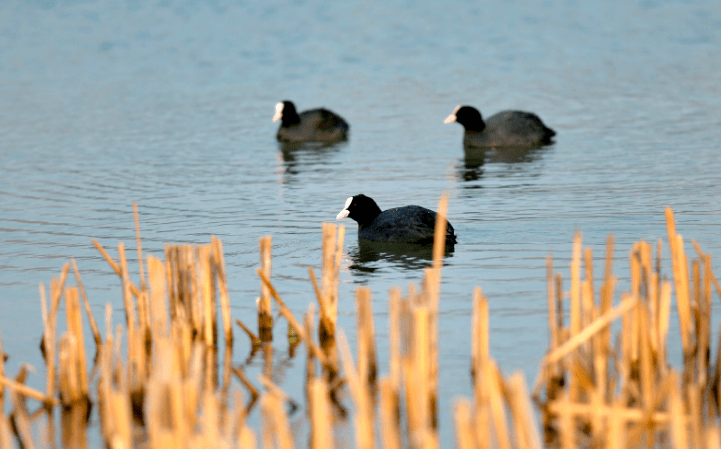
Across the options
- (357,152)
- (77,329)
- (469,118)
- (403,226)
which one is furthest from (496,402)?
(469,118)

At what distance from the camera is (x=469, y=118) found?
15477mm

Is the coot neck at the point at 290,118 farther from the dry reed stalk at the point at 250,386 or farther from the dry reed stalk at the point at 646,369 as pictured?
the dry reed stalk at the point at 646,369

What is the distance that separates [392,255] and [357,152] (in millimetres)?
6236

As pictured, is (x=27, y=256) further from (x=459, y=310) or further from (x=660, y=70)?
A: (x=660, y=70)

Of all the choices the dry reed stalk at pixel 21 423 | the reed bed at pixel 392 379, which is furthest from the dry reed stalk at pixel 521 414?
the dry reed stalk at pixel 21 423

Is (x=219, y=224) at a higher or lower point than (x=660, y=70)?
lower

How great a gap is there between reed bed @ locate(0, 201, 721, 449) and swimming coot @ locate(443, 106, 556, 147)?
31.2ft

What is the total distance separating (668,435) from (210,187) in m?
8.53

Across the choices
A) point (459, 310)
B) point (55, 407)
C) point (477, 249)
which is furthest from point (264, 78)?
point (55, 407)

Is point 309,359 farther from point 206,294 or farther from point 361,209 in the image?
point 361,209

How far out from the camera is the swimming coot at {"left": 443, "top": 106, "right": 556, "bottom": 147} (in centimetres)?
1513

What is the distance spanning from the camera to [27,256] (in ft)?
28.9

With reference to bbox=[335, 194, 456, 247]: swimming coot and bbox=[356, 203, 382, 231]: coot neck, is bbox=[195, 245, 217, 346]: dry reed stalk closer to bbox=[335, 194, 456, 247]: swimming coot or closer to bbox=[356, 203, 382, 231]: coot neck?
bbox=[335, 194, 456, 247]: swimming coot

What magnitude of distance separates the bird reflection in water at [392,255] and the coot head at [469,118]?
6380mm
